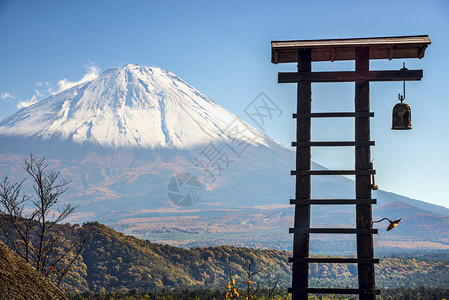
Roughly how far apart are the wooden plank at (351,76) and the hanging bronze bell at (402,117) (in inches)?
20.2

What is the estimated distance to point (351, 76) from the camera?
9.84 m

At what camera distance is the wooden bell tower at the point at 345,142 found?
9539mm

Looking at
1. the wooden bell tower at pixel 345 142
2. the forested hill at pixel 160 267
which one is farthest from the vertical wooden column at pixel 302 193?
the forested hill at pixel 160 267

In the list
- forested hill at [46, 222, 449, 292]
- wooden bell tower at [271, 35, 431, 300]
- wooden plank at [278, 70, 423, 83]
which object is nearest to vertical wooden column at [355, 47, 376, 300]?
wooden bell tower at [271, 35, 431, 300]

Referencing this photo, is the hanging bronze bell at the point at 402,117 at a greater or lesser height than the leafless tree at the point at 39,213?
greater

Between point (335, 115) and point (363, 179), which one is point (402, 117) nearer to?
point (335, 115)

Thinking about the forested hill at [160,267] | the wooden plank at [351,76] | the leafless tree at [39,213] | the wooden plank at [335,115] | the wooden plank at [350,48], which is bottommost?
the forested hill at [160,267]

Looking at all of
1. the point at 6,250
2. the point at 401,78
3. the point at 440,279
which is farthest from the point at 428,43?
the point at 440,279

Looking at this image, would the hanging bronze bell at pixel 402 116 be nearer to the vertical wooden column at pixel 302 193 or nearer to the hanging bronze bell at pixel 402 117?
the hanging bronze bell at pixel 402 117

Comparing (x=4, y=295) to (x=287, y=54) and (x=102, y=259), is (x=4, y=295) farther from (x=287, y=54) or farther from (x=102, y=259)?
(x=102, y=259)

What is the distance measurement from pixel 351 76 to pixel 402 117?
1235 mm

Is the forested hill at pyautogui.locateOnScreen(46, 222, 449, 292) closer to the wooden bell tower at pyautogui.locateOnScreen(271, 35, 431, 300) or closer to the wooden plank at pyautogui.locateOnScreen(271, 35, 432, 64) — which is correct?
the wooden bell tower at pyautogui.locateOnScreen(271, 35, 431, 300)

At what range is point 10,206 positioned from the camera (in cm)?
1081

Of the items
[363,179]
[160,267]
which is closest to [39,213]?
[363,179]
